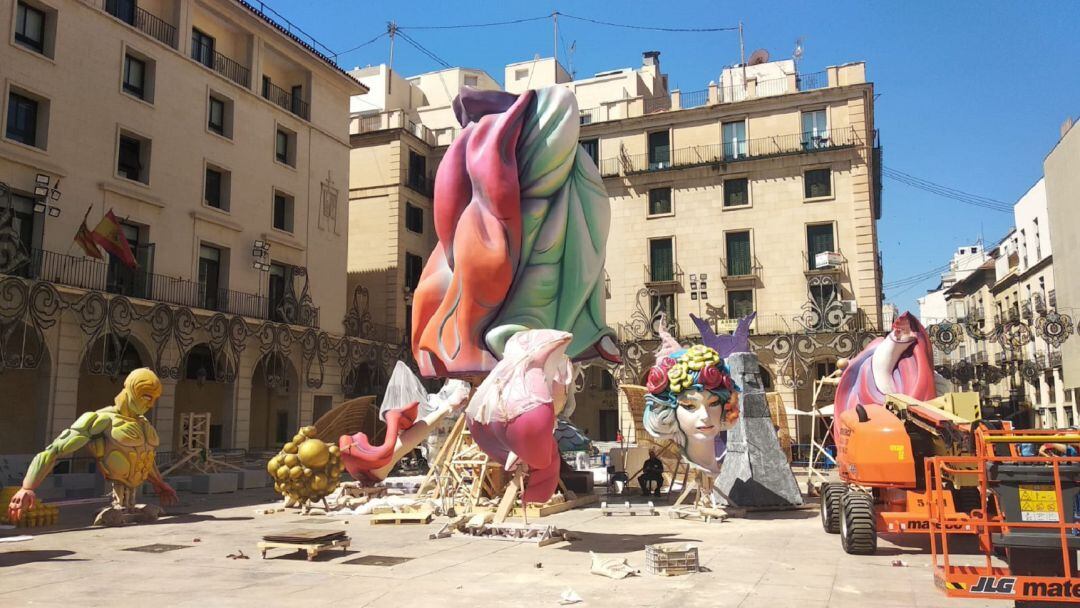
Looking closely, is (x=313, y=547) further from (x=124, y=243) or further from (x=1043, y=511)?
(x=124, y=243)

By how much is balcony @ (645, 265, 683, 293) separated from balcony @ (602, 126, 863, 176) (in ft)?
15.4

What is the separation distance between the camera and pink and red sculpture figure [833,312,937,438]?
1441 centimetres

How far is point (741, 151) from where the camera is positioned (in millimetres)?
37219

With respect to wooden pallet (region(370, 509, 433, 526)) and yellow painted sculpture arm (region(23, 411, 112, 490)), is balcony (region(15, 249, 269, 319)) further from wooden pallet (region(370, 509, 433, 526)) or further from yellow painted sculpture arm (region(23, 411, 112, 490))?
wooden pallet (region(370, 509, 433, 526))

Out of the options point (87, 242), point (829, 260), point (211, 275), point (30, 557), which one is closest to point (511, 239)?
point (30, 557)

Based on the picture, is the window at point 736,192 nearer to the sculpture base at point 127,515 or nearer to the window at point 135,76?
the window at point 135,76

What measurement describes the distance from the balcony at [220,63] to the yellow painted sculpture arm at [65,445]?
17060mm

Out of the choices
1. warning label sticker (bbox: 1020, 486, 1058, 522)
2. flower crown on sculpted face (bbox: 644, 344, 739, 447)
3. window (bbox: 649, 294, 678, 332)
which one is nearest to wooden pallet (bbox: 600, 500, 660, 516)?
flower crown on sculpted face (bbox: 644, 344, 739, 447)

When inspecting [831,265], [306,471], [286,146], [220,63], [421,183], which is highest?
[220,63]

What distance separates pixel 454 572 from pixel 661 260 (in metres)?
30.3

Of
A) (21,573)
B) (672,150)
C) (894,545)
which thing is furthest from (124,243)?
(672,150)

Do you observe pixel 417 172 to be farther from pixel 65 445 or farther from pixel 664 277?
pixel 65 445

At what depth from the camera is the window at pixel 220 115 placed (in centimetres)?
2719

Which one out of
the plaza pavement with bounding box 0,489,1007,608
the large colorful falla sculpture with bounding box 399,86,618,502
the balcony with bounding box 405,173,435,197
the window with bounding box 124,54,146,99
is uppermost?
the balcony with bounding box 405,173,435,197
